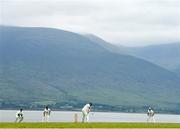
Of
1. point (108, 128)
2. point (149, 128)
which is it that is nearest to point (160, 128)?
point (149, 128)

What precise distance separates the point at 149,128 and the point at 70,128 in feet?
25.0

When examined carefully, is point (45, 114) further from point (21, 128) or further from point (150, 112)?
point (21, 128)

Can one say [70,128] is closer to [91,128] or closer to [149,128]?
[91,128]

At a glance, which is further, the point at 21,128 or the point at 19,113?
the point at 19,113

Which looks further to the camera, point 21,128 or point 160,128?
point 160,128

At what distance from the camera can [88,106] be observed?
213 feet

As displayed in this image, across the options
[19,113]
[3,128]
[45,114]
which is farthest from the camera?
[45,114]

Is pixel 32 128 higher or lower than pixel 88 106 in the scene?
lower

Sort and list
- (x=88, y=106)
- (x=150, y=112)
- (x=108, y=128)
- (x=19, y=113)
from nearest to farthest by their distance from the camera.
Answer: (x=108, y=128) < (x=88, y=106) < (x=19, y=113) < (x=150, y=112)

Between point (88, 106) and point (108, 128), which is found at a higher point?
point (88, 106)

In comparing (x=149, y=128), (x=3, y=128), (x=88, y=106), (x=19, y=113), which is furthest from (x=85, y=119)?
(x=3, y=128)

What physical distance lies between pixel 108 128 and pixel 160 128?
505cm

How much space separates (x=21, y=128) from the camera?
50875 millimetres

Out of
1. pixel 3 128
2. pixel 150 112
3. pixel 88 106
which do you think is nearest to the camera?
pixel 3 128
